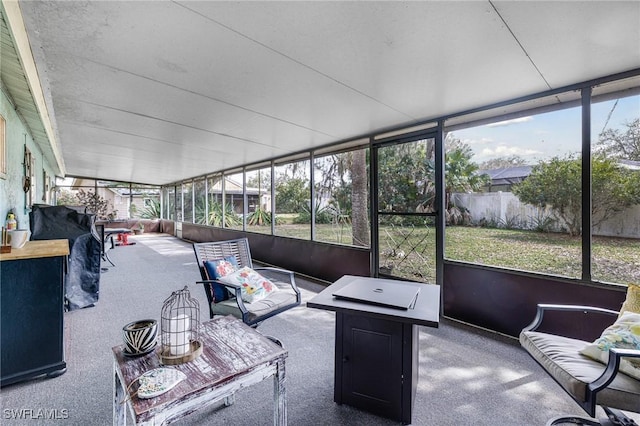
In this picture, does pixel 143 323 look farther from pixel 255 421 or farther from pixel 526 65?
pixel 526 65

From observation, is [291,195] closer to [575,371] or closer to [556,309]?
[556,309]

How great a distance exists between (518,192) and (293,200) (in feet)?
13.4

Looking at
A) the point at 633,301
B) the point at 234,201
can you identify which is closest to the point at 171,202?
the point at 234,201

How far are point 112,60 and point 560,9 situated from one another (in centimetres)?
291

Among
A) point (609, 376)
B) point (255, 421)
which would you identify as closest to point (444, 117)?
point (609, 376)

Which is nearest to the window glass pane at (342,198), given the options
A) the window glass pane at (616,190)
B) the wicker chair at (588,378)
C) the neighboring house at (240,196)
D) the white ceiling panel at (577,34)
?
the neighboring house at (240,196)

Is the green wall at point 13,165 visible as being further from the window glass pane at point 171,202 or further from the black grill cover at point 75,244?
the window glass pane at point 171,202

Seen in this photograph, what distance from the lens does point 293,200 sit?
6.15 m

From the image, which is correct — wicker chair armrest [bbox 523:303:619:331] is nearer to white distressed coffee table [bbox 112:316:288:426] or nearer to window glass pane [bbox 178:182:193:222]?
white distressed coffee table [bbox 112:316:288:426]

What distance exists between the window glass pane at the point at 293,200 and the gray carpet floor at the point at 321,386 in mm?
2512

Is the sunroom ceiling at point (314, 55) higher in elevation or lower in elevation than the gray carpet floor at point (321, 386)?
higher

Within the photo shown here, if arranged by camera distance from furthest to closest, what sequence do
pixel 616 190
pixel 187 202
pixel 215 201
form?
pixel 187 202
pixel 215 201
pixel 616 190

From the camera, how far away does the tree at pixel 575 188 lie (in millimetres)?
2518

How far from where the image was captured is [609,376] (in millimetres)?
1356
